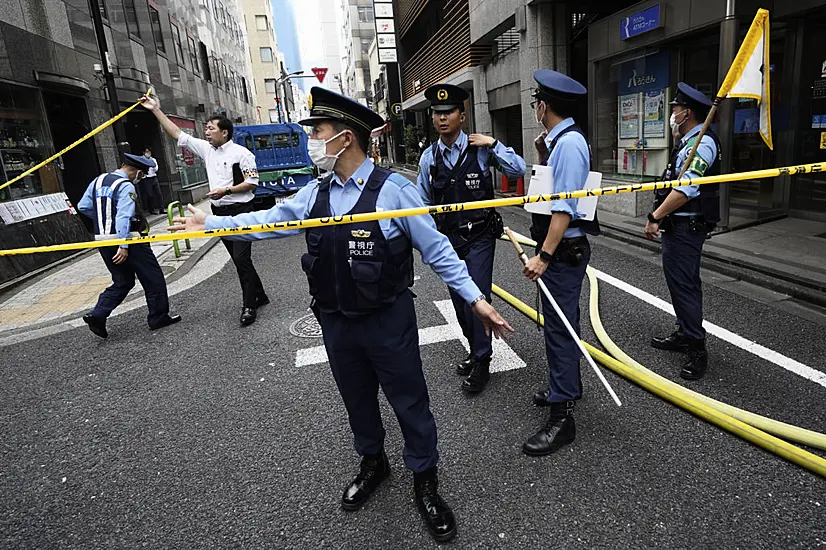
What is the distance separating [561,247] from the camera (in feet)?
9.82

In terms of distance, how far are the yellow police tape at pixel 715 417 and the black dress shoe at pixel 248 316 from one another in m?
3.47

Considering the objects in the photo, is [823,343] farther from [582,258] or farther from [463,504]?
[463,504]

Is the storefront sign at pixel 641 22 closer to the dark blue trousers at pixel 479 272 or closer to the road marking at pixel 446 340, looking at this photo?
the road marking at pixel 446 340

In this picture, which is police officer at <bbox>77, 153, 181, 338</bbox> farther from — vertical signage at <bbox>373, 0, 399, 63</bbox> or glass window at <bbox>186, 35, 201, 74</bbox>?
vertical signage at <bbox>373, 0, 399, 63</bbox>

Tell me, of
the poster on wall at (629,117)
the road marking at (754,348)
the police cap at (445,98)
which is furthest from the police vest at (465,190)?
the poster on wall at (629,117)

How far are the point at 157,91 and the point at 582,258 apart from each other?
60.4 feet

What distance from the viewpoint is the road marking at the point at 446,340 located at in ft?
13.8

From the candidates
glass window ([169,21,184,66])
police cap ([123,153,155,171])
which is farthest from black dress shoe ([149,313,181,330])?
glass window ([169,21,184,66])

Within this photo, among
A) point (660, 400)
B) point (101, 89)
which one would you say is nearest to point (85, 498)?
point (660, 400)

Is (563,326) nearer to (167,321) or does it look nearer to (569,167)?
(569,167)

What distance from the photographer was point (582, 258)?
3.02 m

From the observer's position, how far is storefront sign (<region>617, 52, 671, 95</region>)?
964cm

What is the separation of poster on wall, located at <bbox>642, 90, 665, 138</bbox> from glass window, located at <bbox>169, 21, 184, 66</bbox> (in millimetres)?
18157

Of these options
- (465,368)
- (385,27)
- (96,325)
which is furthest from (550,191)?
(385,27)
